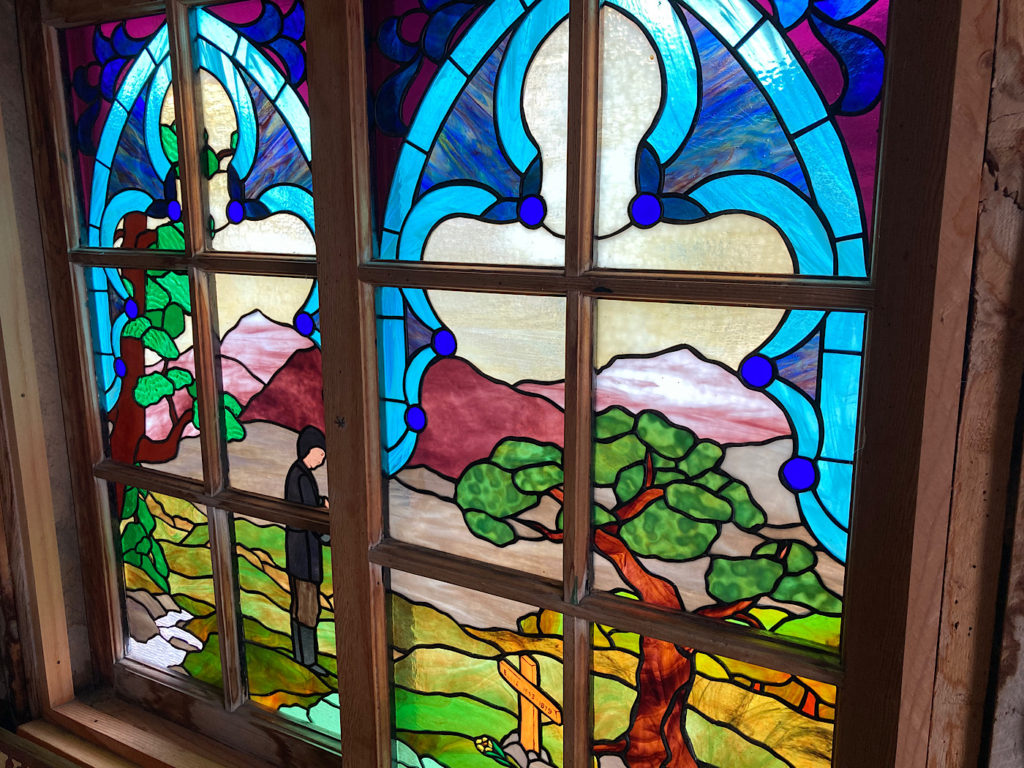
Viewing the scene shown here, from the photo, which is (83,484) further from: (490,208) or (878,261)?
(878,261)

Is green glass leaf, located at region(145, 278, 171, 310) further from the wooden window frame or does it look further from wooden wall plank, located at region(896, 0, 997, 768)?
wooden wall plank, located at region(896, 0, 997, 768)

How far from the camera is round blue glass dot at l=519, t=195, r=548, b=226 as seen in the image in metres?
1.07

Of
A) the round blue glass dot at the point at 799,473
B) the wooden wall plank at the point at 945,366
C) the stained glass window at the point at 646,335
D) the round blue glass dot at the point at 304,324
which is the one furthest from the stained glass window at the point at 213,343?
the wooden wall plank at the point at 945,366

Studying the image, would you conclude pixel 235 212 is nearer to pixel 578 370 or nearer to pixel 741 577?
pixel 578 370

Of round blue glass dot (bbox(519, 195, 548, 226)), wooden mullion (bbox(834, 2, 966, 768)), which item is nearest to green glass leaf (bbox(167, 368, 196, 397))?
round blue glass dot (bbox(519, 195, 548, 226))

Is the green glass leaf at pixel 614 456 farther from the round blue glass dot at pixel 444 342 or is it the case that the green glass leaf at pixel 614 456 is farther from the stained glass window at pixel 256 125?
the stained glass window at pixel 256 125

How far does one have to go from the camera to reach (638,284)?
3.23ft

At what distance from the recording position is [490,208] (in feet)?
3.66

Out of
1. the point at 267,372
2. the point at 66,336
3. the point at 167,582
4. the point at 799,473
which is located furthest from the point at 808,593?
the point at 66,336

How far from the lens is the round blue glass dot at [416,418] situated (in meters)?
1.23

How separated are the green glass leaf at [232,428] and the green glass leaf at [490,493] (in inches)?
18.3

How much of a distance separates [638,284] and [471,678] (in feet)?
2.18

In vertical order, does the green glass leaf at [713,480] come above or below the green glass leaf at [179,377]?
below

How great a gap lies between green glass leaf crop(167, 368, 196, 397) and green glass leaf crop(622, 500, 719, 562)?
2.86ft
